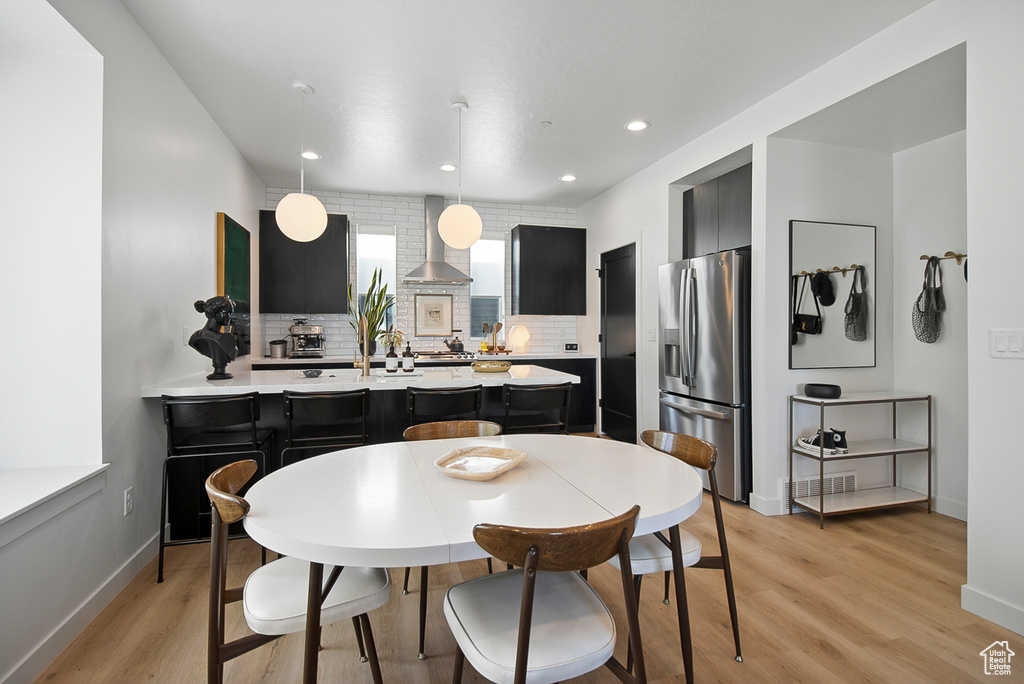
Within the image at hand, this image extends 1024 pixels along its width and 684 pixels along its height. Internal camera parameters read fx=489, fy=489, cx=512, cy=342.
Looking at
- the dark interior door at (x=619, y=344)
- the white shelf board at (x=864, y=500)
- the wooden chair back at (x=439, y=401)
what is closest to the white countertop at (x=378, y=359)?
the dark interior door at (x=619, y=344)

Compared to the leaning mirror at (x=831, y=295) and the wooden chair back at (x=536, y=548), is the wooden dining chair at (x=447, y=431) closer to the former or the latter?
the wooden chair back at (x=536, y=548)

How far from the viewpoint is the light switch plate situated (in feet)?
6.30

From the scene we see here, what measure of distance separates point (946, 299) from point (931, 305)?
98 mm

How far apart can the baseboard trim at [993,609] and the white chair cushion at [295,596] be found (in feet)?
7.52

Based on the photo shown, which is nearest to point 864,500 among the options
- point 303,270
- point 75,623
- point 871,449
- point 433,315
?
point 871,449

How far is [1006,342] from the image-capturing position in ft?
6.43

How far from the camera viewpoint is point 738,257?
10.9 feet

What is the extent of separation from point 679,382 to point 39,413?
3.82m

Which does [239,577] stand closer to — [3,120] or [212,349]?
[212,349]

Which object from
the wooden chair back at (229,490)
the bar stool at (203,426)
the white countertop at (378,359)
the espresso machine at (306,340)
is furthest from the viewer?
the espresso machine at (306,340)

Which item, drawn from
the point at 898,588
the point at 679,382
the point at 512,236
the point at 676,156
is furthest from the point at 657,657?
the point at 512,236

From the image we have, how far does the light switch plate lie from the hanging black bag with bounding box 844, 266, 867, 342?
4.60 feet

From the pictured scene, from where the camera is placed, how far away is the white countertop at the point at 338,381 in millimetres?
2597

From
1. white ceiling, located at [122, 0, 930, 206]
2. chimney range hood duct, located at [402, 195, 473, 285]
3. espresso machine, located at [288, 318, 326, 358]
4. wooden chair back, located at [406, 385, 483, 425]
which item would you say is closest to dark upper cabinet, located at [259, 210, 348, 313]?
espresso machine, located at [288, 318, 326, 358]
